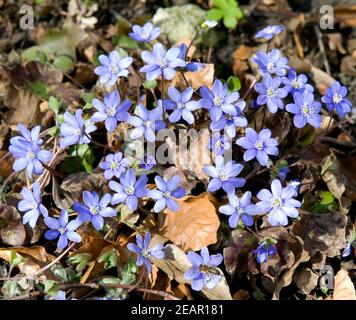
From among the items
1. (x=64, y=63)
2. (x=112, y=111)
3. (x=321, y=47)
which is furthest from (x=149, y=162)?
(x=321, y=47)

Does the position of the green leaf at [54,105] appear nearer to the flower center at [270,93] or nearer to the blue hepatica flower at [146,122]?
the blue hepatica flower at [146,122]

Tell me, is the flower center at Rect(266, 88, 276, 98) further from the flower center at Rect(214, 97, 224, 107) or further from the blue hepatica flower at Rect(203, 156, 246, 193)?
the blue hepatica flower at Rect(203, 156, 246, 193)

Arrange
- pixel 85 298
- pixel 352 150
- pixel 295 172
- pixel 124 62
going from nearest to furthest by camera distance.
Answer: pixel 85 298 < pixel 124 62 < pixel 295 172 < pixel 352 150

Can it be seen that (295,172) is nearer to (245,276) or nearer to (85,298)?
(245,276)

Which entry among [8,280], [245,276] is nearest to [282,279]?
[245,276]

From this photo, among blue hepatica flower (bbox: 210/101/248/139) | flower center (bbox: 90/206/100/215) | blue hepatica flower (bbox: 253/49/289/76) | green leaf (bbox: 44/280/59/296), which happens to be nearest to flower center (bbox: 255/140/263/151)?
blue hepatica flower (bbox: 210/101/248/139)
